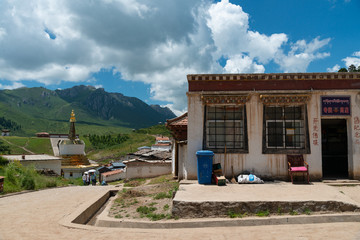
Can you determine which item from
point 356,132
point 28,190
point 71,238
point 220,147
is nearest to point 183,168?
point 220,147

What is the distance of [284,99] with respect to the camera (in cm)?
1109

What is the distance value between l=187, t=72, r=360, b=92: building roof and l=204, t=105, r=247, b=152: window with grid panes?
0.88m

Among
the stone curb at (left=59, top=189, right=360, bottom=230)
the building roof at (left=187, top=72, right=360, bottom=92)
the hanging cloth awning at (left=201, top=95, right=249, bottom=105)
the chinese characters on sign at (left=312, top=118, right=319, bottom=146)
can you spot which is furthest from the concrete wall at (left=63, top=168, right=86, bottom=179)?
the chinese characters on sign at (left=312, top=118, right=319, bottom=146)

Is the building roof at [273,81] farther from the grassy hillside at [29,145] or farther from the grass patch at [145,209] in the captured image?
the grassy hillside at [29,145]

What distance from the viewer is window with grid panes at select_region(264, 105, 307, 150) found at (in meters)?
11.3

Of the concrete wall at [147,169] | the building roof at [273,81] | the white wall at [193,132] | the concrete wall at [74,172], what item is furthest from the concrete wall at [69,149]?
the building roof at [273,81]

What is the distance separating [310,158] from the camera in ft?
35.7

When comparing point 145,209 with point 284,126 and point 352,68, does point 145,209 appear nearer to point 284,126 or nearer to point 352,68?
point 284,126

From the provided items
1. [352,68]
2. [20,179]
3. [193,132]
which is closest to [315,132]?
[193,132]

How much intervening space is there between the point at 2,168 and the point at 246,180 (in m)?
16.1

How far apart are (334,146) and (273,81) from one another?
553 cm

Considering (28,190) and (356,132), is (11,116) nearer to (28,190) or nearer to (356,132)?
(28,190)

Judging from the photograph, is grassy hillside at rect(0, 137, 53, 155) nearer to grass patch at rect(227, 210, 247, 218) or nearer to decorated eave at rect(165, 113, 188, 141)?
decorated eave at rect(165, 113, 188, 141)

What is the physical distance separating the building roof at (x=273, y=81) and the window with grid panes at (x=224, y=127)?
0.88m
